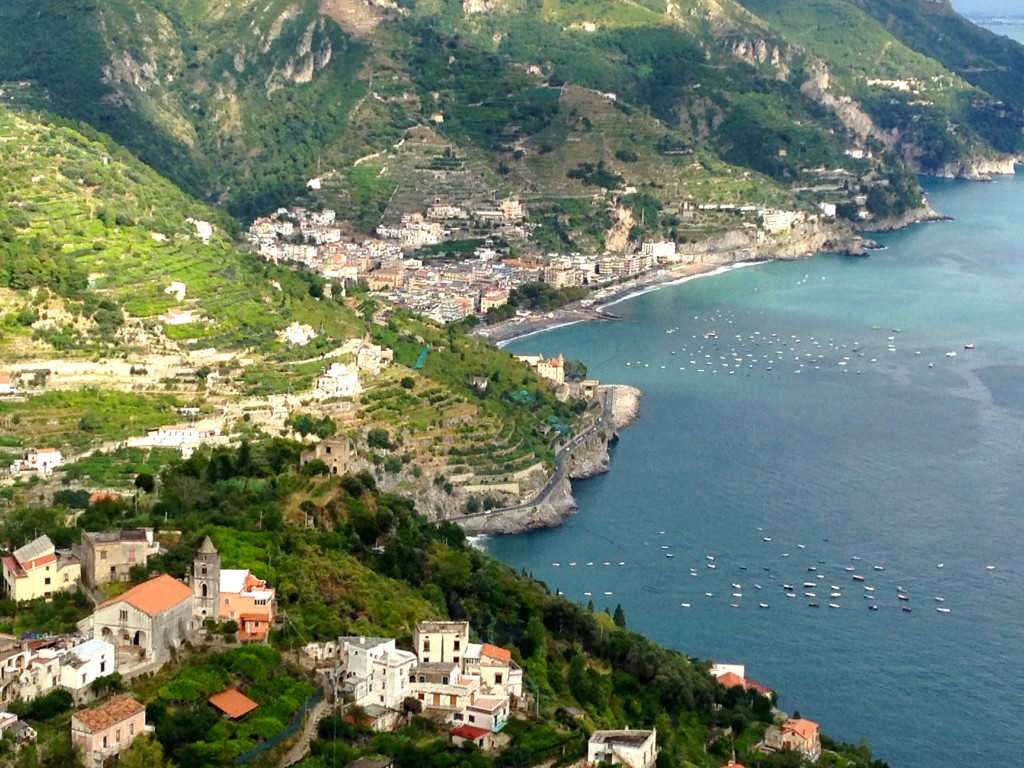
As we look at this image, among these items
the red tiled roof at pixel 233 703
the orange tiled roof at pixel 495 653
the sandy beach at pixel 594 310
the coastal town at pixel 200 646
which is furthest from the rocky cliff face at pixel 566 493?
the red tiled roof at pixel 233 703

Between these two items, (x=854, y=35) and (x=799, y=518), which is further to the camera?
(x=854, y=35)

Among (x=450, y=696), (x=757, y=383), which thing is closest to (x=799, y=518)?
(x=757, y=383)

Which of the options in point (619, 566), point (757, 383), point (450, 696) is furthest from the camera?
point (757, 383)

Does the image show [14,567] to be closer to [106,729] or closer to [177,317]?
[106,729]

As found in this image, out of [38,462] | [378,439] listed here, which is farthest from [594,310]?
[38,462]

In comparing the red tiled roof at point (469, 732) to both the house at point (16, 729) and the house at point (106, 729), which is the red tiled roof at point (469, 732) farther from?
the house at point (16, 729)

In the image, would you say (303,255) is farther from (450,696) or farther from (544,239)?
(450,696)
